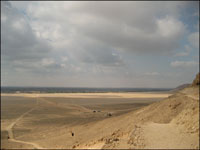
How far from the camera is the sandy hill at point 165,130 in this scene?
11141mm

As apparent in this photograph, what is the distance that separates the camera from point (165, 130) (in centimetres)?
1302

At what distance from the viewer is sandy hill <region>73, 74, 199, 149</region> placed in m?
11.1

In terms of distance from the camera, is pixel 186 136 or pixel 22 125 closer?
pixel 186 136

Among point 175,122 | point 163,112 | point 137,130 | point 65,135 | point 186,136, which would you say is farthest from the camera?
point 65,135

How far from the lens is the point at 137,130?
1292 cm

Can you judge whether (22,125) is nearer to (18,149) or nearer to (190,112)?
(18,149)

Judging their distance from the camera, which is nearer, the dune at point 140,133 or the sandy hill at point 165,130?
the sandy hill at point 165,130

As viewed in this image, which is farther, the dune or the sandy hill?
the dune

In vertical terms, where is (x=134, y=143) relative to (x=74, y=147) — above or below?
above

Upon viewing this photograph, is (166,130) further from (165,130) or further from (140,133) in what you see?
(140,133)

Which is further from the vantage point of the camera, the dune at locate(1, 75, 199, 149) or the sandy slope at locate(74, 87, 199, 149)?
the dune at locate(1, 75, 199, 149)

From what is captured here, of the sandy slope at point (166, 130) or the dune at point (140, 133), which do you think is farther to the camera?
the dune at point (140, 133)

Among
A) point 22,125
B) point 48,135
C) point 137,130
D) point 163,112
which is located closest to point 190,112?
point 163,112

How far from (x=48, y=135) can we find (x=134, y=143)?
11.6 metres
